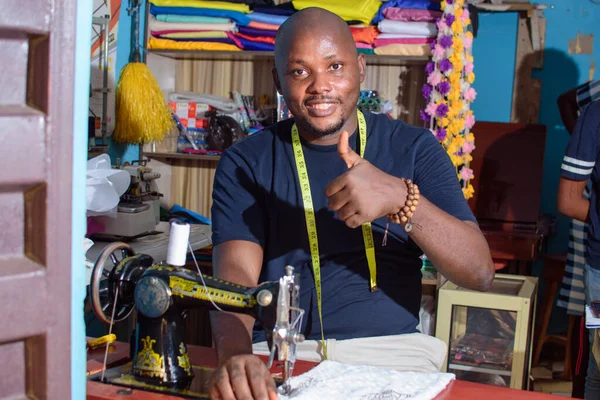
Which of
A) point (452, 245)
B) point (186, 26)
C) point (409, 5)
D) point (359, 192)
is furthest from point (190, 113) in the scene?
point (359, 192)

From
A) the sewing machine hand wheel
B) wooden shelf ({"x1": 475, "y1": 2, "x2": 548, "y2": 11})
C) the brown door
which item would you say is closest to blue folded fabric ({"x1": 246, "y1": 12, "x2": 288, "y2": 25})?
wooden shelf ({"x1": 475, "y1": 2, "x2": 548, "y2": 11})

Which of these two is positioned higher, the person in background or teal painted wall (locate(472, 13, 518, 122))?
A: teal painted wall (locate(472, 13, 518, 122))

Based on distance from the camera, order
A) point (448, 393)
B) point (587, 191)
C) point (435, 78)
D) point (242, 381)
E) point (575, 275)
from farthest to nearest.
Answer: point (435, 78)
point (575, 275)
point (587, 191)
point (448, 393)
point (242, 381)

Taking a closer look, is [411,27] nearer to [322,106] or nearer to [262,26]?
[262,26]

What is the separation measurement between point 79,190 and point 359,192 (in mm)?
672

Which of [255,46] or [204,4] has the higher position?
[204,4]

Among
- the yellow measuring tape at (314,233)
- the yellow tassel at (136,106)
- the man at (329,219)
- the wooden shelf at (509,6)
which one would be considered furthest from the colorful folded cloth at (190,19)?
the yellow measuring tape at (314,233)

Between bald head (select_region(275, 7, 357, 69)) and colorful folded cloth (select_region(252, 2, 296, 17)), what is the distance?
79.7 inches

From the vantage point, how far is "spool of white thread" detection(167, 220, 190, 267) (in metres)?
1.45

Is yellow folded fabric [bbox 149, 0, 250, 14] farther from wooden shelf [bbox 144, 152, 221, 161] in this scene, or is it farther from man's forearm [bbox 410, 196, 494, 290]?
man's forearm [bbox 410, 196, 494, 290]

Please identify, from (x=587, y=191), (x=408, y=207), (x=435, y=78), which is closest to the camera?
(x=408, y=207)

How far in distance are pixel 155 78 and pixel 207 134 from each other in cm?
48

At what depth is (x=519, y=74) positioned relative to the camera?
4715mm

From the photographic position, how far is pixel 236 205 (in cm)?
207
